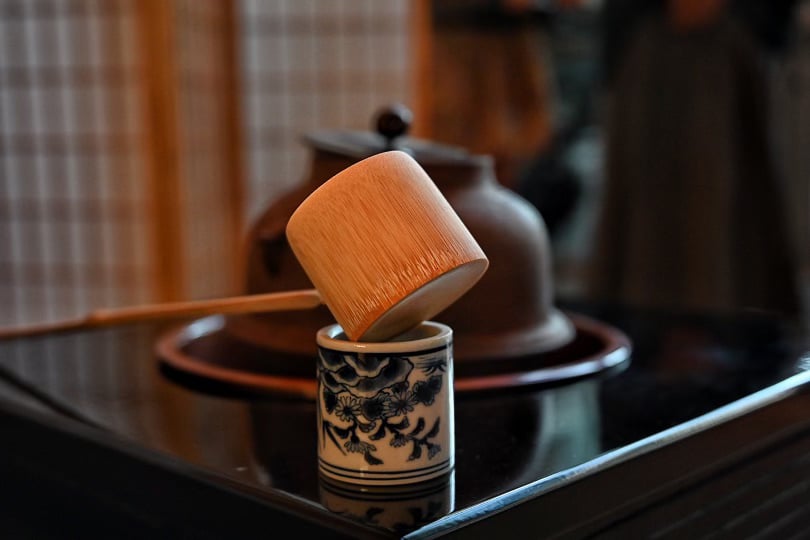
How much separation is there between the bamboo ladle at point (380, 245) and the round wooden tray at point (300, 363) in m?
0.26

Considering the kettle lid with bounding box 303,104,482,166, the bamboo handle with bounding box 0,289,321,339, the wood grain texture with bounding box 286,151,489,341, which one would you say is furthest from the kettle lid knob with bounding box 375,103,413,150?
the wood grain texture with bounding box 286,151,489,341

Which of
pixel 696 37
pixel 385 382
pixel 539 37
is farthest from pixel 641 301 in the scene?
pixel 385 382

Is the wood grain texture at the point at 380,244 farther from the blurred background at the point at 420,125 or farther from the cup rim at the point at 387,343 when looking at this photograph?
the blurred background at the point at 420,125

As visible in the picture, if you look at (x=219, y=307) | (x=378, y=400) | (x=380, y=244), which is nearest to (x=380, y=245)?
(x=380, y=244)

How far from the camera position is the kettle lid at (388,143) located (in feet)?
3.52

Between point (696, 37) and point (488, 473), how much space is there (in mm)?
1778

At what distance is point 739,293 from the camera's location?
7.52 feet

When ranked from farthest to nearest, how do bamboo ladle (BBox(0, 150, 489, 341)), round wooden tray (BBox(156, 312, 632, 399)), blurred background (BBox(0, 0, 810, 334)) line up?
blurred background (BBox(0, 0, 810, 334)) < round wooden tray (BBox(156, 312, 632, 399)) < bamboo ladle (BBox(0, 150, 489, 341))

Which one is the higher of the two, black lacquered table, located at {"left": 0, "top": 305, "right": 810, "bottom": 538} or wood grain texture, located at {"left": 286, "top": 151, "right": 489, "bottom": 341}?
wood grain texture, located at {"left": 286, "top": 151, "right": 489, "bottom": 341}

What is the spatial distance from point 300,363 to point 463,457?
0.34 m

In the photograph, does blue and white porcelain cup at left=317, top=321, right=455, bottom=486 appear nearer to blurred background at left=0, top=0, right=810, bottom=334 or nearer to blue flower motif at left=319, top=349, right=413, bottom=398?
blue flower motif at left=319, top=349, right=413, bottom=398

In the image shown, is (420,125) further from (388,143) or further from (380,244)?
(380,244)

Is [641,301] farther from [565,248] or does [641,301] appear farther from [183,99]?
[183,99]

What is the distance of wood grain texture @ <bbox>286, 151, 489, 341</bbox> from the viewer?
2.34 feet
